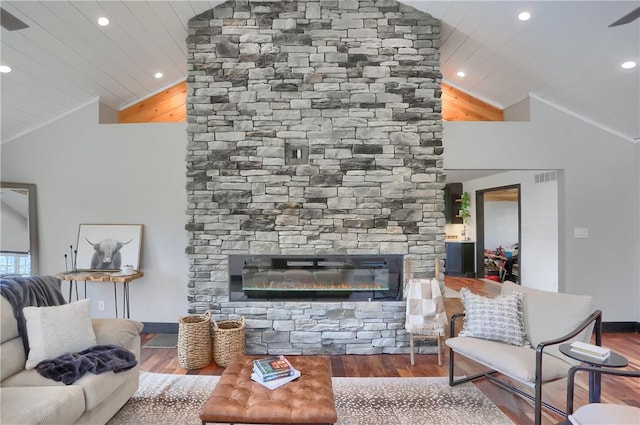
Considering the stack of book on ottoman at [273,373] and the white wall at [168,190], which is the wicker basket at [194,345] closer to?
the white wall at [168,190]

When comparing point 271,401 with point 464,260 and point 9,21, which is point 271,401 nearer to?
point 9,21

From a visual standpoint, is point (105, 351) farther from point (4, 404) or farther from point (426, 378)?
point (426, 378)

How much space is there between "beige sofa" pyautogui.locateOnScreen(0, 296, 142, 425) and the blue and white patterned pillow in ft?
8.60

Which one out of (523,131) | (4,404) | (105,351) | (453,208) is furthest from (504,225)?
(4,404)

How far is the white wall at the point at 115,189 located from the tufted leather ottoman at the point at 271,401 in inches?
94.6

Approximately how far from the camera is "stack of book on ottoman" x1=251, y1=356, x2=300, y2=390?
2.15 metres

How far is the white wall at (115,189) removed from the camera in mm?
4293

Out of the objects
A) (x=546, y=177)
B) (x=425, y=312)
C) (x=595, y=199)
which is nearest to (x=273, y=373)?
(x=425, y=312)

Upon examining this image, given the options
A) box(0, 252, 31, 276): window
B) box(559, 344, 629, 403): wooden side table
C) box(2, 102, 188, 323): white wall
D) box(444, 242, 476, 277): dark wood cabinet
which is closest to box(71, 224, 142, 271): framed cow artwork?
box(2, 102, 188, 323): white wall

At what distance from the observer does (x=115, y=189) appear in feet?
14.1

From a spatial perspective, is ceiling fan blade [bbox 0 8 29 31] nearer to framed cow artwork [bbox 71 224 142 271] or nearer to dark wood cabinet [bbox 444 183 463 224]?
framed cow artwork [bbox 71 224 142 271]

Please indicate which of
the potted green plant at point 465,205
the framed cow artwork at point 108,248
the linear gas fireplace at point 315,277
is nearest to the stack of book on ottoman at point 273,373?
the linear gas fireplace at point 315,277

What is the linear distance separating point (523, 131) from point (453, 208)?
4536 millimetres

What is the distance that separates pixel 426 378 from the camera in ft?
10.2
